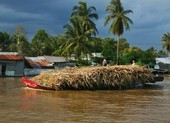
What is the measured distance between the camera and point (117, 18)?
172ft

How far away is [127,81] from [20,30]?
53.0 m

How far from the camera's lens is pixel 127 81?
25281 mm

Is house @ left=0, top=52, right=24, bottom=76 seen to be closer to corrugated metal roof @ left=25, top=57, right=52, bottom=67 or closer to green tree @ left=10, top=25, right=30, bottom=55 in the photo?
corrugated metal roof @ left=25, top=57, right=52, bottom=67

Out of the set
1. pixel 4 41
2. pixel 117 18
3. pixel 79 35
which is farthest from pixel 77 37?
pixel 4 41

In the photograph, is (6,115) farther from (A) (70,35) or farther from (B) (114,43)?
(B) (114,43)

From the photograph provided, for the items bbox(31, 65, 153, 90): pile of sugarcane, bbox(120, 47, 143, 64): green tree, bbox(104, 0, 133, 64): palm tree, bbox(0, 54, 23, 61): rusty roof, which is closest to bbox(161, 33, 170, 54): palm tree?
bbox(120, 47, 143, 64): green tree

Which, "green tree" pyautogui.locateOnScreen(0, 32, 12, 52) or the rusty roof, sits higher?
"green tree" pyautogui.locateOnScreen(0, 32, 12, 52)

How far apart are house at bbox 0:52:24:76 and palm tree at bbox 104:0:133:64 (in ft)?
50.4

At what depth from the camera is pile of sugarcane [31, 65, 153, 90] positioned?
23.2m

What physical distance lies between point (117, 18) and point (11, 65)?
1775 cm

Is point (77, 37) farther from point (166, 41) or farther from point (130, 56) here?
point (166, 41)

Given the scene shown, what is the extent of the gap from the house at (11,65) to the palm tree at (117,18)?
50.4 feet

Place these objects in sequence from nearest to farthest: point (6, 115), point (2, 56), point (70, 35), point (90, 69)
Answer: point (6, 115) → point (90, 69) → point (2, 56) → point (70, 35)

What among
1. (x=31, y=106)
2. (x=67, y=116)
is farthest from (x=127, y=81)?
(x=67, y=116)
